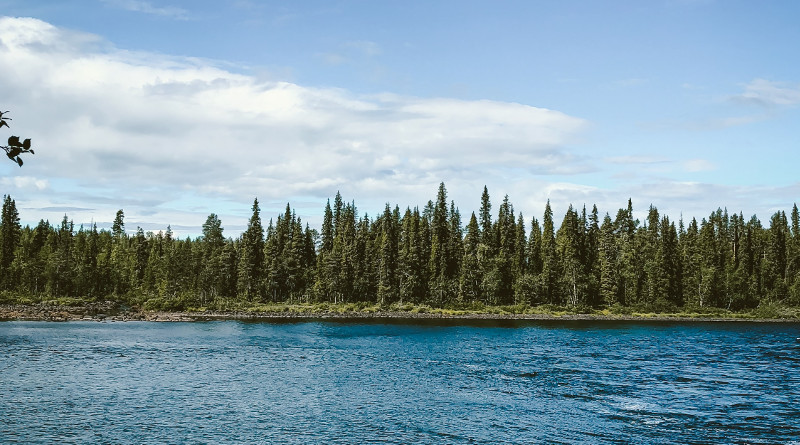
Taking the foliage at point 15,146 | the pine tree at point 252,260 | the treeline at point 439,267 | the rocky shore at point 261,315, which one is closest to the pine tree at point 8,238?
the treeline at point 439,267

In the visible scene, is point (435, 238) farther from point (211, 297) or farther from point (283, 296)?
point (211, 297)

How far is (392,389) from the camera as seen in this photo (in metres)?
47.8

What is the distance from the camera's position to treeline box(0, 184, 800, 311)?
15062cm

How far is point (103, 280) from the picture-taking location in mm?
160375

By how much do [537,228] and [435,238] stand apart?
30.1m

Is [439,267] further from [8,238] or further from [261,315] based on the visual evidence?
[8,238]

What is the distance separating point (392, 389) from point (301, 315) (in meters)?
93.7

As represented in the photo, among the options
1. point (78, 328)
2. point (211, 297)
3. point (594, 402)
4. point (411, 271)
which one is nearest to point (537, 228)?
point (411, 271)

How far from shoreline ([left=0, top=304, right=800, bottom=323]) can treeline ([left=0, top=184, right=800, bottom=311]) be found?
23.6ft

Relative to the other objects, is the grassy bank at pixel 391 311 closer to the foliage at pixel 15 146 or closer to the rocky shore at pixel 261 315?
the rocky shore at pixel 261 315

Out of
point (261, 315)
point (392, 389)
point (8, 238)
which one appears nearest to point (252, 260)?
point (261, 315)

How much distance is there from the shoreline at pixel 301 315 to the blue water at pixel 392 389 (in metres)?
37.5

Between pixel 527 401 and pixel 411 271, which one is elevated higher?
pixel 411 271

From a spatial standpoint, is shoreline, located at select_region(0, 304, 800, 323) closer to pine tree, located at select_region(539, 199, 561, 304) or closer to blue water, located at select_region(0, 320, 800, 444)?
pine tree, located at select_region(539, 199, 561, 304)
